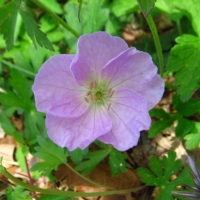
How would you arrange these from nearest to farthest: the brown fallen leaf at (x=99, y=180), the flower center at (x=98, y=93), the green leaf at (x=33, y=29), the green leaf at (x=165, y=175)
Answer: the flower center at (x=98, y=93) < the green leaf at (x=33, y=29) < the green leaf at (x=165, y=175) < the brown fallen leaf at (x=99, y=180)

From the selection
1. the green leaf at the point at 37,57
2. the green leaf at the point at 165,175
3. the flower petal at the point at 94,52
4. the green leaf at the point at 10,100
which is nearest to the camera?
the flower petal at the point at 94,52

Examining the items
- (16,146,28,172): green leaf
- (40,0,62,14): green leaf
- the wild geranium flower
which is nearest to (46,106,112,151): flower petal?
the wild geranium flower

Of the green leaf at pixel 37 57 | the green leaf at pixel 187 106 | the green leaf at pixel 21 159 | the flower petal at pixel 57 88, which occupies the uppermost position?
the flower petal at pixel 57 88

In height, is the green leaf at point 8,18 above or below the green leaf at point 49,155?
above

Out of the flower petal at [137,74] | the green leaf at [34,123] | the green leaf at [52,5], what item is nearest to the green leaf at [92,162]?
the green leaf at [34,123]

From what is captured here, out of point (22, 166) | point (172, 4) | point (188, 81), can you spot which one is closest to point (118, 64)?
point (188, 81)

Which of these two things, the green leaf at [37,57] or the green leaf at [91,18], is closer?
the green leaf at [91,18]

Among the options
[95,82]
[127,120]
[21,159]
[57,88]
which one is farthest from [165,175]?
[21,159]

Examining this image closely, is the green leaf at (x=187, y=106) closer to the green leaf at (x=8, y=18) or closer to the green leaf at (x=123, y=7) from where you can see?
the green leaf at (x=123, y=7)
